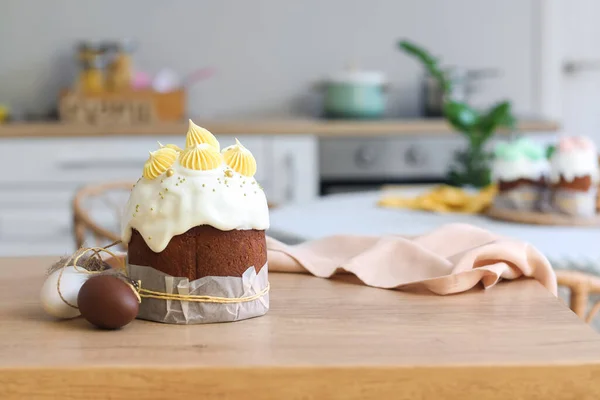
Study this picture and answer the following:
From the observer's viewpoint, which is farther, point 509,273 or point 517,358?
point 509,273

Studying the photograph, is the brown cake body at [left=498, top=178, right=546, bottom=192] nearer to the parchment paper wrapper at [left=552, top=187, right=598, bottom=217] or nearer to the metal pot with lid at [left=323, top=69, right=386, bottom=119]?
the parchment paper wrapper at [left=552, top=187, right=598, bottom=217]

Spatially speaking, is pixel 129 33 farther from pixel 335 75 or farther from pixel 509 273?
pixel 509 273

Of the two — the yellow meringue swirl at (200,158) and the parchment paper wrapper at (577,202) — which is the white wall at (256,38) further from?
the yellow meringue swirl at (200,158)

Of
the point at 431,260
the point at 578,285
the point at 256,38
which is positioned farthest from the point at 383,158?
the point at 431,260

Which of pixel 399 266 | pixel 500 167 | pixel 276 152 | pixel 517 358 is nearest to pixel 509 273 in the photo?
pixel 399 266

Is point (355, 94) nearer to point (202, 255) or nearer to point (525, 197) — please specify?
point (525, 197)
